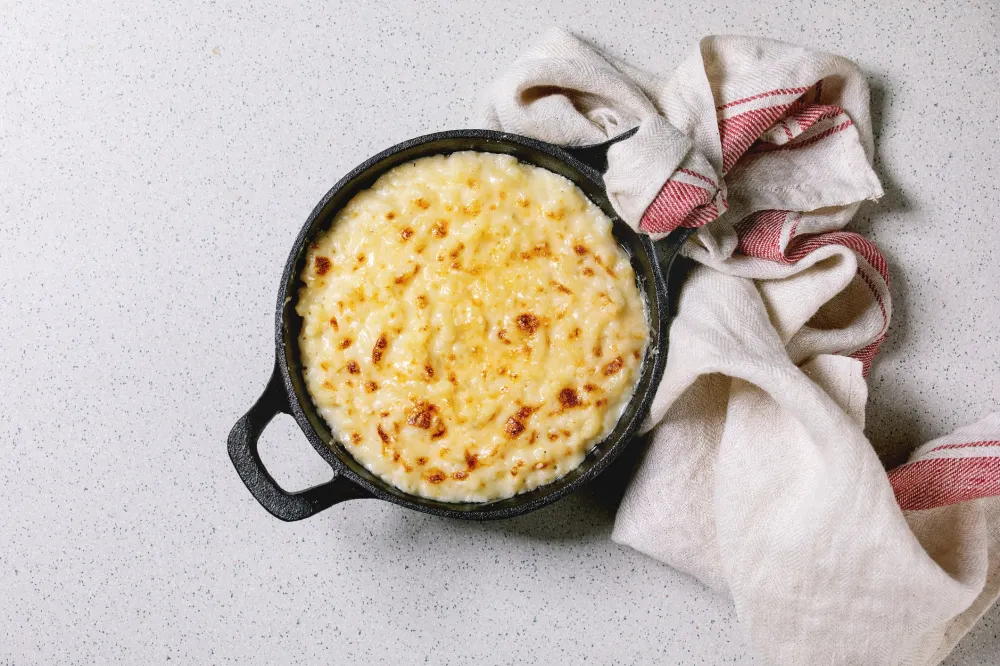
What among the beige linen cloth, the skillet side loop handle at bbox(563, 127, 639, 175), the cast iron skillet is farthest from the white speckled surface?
the skillet side loop handle at bbox(563, 127, 639, 175)

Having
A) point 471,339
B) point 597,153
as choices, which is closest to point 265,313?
point 471,339

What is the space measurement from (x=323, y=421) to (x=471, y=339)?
12.7 inches

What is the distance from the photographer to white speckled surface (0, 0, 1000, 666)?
63.2 inches

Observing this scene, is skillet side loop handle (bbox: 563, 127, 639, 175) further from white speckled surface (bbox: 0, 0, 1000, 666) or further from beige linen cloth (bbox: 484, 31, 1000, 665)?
white speckled surface (bbox: 0, 0, 1000, 666)

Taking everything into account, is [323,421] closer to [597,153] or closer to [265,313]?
[265,313]

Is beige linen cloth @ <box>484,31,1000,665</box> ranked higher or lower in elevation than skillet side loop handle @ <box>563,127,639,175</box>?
lower

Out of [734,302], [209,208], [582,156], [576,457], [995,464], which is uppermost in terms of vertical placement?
[209,208]

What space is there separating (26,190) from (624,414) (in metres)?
1.40

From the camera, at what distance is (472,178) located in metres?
1.41

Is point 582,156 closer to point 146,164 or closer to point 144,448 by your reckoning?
point 146,164

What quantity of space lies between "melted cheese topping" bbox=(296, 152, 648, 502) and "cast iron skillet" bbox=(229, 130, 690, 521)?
3 cm

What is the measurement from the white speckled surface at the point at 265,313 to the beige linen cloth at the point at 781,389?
14 cm

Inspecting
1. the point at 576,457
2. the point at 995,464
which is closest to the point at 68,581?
the point at 576,457

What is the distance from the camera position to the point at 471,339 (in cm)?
139
